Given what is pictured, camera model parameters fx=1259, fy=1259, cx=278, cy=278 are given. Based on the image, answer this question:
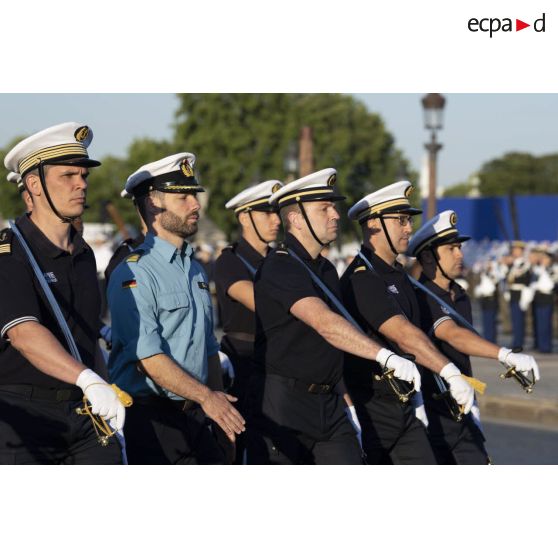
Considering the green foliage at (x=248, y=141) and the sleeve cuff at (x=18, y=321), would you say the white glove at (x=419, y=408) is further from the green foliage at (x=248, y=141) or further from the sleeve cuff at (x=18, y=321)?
the green foliage at (x=248, y=141)

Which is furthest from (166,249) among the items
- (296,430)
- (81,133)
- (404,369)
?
(404,369)

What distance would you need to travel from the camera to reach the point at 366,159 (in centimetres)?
7994

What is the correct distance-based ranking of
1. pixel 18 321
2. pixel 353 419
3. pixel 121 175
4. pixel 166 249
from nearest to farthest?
pixel 18 321, pixel 166 249, pixel 353 419, pixel 121 175

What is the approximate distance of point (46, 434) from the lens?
15.5ft

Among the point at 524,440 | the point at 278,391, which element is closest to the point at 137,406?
the point at 278,391

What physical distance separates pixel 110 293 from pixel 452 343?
2204 mm

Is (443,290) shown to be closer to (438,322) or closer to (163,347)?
(438,322)

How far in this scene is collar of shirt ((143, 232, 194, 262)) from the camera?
546 cm

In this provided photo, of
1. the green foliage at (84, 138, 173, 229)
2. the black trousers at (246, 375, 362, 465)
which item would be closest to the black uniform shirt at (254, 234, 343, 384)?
the black trousers at (246, 375, 362, 465)

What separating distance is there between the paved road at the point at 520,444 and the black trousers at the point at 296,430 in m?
4.57

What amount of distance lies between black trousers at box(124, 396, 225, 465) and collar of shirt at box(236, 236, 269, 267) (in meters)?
2.96

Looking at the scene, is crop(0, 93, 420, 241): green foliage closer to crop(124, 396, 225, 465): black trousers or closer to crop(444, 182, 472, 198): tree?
crop(124, 396, 225, 465): black trousers

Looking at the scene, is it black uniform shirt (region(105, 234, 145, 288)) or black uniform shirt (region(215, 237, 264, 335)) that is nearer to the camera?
black uniform shirt (region(105, 234, 145, 288))

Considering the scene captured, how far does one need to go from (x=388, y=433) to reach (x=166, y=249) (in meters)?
1.56
